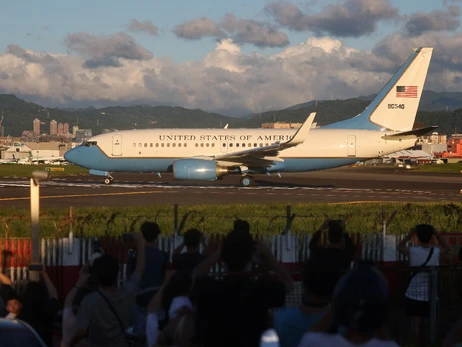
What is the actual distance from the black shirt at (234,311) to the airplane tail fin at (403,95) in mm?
37126

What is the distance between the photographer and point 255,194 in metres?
33.8

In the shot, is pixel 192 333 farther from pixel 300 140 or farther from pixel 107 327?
pixel 300 140

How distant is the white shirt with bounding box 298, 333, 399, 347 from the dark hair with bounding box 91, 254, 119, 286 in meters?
2.31

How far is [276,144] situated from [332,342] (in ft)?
115

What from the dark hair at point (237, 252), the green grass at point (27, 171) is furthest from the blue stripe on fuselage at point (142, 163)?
the dark hair at point (237, 252)

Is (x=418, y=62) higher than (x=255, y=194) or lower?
higher

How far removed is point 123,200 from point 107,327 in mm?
24571

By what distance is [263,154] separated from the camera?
38000 mm

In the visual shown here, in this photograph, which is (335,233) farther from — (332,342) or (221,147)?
(221,147)

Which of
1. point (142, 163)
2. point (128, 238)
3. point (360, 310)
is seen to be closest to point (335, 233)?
point (128, 238)

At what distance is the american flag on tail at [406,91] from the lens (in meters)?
40.4

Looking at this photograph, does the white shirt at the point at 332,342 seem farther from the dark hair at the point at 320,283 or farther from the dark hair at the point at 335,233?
the dark hair at the point at 335,233

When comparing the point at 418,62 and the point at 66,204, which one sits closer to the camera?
the point at 66,204

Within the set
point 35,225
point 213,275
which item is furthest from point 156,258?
point 213,275
